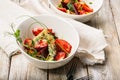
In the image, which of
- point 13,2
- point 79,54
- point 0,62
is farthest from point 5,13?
point 79,54

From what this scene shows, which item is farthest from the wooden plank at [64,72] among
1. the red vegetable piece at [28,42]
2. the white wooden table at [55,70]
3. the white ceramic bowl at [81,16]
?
the white ceramic bowl at [81,16]

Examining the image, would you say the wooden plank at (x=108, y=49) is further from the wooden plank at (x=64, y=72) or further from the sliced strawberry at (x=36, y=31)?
the sliced strawberry at (x=36, y=31)

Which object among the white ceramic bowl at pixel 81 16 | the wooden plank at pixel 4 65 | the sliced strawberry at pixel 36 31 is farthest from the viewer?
the white ceramic bowl at pixel 81 16

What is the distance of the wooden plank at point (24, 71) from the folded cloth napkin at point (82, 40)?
5 cm

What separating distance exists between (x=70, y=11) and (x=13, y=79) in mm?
485

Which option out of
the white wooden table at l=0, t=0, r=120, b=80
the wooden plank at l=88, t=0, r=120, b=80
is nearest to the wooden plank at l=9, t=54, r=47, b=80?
the white wooden table at l=0, t=0, r=120, b=80

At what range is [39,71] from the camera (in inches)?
48.1

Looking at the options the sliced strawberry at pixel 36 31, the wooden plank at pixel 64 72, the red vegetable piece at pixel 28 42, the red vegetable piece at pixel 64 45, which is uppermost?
the sliced strawberry at pixel 36 31

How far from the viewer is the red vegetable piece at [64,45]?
1.24m

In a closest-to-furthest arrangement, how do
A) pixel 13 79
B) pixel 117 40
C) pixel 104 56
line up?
pixel 13 79 → pixel 104 56 → pixel 117 40

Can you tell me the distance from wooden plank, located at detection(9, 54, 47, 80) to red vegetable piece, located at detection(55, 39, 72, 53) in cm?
12

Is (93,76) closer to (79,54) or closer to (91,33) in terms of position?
(79,54)

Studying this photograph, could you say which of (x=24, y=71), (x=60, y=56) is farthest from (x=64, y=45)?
(x=24, y=71)

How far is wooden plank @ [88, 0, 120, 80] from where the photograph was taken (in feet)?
4.07
